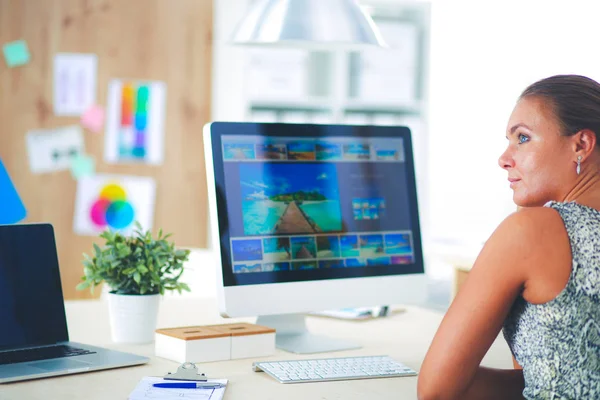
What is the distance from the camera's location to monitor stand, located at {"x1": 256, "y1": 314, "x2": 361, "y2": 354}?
68.2 inches

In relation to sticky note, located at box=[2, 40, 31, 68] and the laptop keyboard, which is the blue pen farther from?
sticky note, located at box=[2, 40, 31, 68]

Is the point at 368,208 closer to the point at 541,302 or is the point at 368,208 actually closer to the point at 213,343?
the point at 213,343

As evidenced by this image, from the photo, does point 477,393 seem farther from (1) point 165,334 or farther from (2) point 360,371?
(1) point 165,334

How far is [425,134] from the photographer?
4.10 metres

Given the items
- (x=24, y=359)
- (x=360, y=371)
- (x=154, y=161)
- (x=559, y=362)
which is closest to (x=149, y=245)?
(x=24, y=359)

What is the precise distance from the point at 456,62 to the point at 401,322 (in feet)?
7.14

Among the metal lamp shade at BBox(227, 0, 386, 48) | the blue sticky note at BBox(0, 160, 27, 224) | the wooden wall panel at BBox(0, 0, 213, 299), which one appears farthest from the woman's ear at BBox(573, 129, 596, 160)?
the wooden wall panel at BBox(0, 0, 213, 299)

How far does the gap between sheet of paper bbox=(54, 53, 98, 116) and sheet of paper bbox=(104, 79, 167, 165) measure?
0.10 metres

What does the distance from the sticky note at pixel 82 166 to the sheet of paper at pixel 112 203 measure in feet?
0.07

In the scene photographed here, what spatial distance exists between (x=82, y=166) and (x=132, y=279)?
1983 mm

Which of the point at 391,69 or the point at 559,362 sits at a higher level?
the point at 391,69

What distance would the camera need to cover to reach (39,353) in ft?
5.07

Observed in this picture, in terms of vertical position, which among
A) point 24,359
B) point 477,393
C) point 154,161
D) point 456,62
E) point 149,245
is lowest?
point 477,393

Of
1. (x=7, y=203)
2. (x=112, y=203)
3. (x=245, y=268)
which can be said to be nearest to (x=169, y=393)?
(x=245, y=268)
